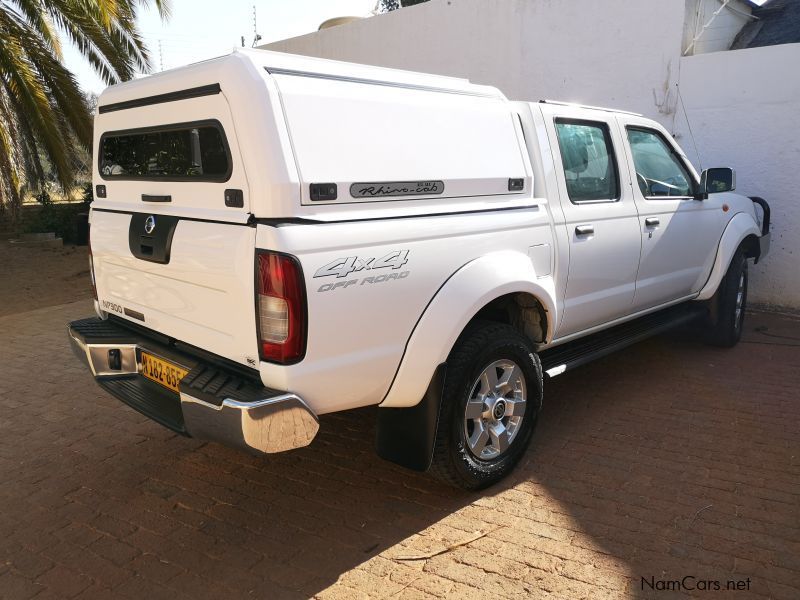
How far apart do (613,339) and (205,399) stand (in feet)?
9.71

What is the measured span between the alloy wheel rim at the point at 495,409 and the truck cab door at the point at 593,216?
0.63 m

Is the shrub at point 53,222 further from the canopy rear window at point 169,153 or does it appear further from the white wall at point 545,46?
the canopy rear window at point 169,153

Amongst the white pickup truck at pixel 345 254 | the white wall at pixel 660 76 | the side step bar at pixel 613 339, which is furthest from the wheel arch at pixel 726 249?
the white wall at pixel 660 76

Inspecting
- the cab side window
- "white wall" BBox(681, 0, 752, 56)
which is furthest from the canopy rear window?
"white wall" BBox(681, 0, 752, 56)

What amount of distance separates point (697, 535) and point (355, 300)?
6.51 ft

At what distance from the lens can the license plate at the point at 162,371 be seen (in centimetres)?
311

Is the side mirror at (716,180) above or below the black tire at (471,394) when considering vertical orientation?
above

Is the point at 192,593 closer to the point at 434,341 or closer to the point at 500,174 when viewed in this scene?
the point at 434,341

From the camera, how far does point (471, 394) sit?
3.34 meters

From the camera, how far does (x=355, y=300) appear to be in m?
2.72

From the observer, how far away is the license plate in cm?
311

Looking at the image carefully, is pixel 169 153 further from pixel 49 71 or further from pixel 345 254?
pixel 49 71

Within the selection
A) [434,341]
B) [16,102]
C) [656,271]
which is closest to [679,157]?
[656,271]

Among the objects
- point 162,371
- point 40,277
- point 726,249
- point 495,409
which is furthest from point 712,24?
point 40,277
